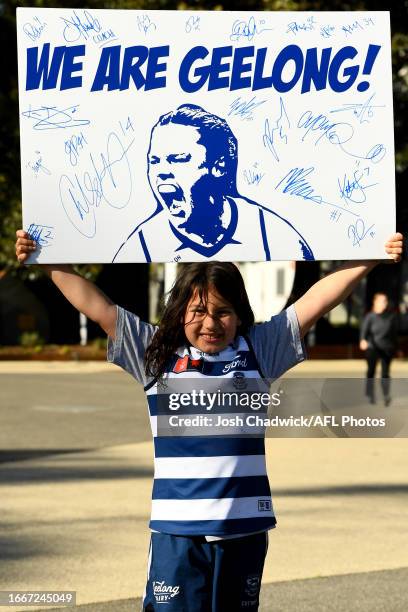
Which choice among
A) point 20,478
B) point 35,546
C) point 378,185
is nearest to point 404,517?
point 35,546

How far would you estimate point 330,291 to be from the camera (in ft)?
14.4

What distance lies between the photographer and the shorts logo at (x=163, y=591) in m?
4.10

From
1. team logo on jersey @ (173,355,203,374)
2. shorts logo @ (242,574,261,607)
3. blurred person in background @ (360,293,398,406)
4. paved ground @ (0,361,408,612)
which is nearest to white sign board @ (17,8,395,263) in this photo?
team logo on jersey @ (173,355,203,374)

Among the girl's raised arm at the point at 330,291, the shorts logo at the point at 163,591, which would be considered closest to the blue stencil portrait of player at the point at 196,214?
the girl's raised arm at the point at 330,291

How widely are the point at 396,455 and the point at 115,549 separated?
18.6ft

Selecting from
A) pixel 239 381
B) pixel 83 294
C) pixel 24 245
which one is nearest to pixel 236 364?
pixel 239 381

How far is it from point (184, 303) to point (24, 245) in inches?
22.1

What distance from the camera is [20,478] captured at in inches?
447

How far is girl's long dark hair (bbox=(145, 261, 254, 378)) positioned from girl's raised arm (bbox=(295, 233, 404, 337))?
0.65 ft

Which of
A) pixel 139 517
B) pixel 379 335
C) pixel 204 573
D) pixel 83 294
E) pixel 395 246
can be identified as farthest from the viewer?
pixel 379 335

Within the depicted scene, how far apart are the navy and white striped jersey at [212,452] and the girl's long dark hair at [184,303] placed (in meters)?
0.04

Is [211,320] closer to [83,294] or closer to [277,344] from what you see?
[277,344]

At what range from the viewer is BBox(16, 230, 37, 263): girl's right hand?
14.1 ft

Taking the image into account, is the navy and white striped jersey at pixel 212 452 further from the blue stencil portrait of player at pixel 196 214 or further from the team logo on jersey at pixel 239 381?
the blue stencil portrait of player at pixel 196 214
